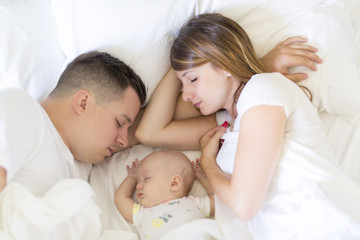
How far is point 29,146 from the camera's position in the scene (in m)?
1.08

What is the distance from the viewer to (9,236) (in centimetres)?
95

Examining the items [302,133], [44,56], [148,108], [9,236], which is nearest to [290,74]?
[302,133]

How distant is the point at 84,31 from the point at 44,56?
23 cm

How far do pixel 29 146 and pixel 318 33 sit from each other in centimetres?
125

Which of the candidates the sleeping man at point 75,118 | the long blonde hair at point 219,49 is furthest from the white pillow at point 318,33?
the sleeping man at point 75,118

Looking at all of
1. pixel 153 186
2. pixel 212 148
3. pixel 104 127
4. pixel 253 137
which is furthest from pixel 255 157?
pixel 104 127

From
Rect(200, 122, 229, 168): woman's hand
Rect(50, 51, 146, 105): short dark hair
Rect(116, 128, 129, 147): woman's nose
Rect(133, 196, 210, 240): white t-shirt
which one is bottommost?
Rect(133, 196, 210, 240): white t-shirt

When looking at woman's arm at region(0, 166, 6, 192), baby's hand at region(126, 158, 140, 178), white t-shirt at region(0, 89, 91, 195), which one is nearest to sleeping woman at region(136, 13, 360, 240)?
baby's hand at region(126, 158, 140, 178)

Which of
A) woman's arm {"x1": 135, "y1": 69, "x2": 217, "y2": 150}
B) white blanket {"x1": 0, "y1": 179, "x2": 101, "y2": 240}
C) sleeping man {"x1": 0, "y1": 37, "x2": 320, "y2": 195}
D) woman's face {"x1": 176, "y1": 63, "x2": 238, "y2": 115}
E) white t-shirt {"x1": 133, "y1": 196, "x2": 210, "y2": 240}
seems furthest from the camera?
woman's arm {"x1": 135, "y1": 69, "x2": 217, "y2": 150}

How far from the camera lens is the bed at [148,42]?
145 cm

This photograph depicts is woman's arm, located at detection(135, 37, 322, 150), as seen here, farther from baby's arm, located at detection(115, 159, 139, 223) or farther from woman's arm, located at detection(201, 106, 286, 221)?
woman's arm, located at detection(201, 106, 286, 221)

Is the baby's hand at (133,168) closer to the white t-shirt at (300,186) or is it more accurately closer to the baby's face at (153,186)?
the baby's face at (153,186)

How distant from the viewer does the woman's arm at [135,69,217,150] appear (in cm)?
154

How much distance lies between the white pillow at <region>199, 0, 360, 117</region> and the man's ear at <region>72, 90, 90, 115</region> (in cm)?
65
